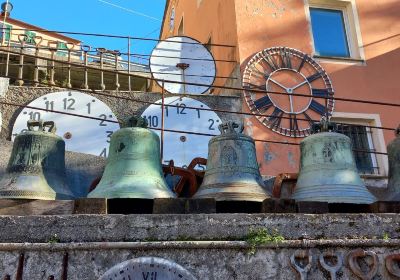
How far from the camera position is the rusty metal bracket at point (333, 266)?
2904 mm

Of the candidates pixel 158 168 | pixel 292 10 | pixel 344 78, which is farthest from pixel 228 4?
pixel 158 168

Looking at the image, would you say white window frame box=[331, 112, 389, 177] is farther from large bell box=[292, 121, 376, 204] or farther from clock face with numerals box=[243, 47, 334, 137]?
large bell box=[292, 121, 376, 204]

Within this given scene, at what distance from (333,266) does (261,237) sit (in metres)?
0.45

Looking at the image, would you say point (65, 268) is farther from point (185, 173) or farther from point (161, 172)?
point (185, 173)

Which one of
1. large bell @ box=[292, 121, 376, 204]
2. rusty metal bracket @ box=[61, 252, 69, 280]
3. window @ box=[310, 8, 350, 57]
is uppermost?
window @ box=[310, 8, 350, 57]

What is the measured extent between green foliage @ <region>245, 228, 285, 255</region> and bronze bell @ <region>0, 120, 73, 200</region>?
1.42 m

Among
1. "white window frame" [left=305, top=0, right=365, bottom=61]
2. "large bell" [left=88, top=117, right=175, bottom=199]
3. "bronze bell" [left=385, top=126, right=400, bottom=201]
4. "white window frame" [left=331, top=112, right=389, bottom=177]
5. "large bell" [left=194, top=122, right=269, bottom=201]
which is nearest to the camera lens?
"large bell" [left=88, top=117, right=175, bottom=199]

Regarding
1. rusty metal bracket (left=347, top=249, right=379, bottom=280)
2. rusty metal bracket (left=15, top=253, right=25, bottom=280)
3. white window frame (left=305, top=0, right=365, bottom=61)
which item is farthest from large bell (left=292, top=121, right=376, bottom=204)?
white window frame (left=305, top=0, right=365, bottom=61)

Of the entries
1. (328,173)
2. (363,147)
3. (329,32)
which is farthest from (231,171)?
(329,32)

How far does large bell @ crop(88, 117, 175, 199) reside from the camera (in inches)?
130

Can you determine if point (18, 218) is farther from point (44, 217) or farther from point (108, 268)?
point (108, 268)

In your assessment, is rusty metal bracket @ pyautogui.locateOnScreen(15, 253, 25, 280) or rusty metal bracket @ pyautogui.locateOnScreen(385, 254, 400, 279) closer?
rusty metal bracket @ pyautogui.locateOnScreen(15, 253, 25, 280)

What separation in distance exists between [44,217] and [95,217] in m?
0.31

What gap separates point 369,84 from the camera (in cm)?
931
